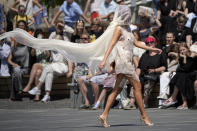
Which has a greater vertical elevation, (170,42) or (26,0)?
(26,0)

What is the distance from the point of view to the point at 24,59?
1720 centimetres

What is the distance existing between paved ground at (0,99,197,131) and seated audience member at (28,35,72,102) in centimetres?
82

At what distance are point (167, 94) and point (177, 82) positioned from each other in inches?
17.5

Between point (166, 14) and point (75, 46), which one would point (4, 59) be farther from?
point (75, 46)

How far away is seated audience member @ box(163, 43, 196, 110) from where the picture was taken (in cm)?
1477

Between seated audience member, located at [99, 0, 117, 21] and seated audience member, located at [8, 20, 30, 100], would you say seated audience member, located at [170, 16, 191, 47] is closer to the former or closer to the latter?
seated audience member, located at [99, 0, 117, 21]

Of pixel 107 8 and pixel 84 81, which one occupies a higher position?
pixel 107 8

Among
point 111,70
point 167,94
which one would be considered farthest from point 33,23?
point 111,70

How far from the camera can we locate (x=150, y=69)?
15.3m

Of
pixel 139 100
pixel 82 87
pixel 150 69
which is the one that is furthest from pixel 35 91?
pixel 139 100

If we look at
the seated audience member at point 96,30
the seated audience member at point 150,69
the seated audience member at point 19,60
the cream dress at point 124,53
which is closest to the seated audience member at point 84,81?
the seated audience member at point 150,69

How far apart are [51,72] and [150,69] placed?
2.70 meters

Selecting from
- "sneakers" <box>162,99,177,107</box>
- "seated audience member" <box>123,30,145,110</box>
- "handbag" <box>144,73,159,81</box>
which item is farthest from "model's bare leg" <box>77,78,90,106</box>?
"sneakers" <box>162,99,177,107</box>

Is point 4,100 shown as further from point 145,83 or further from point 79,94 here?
point 145,83
